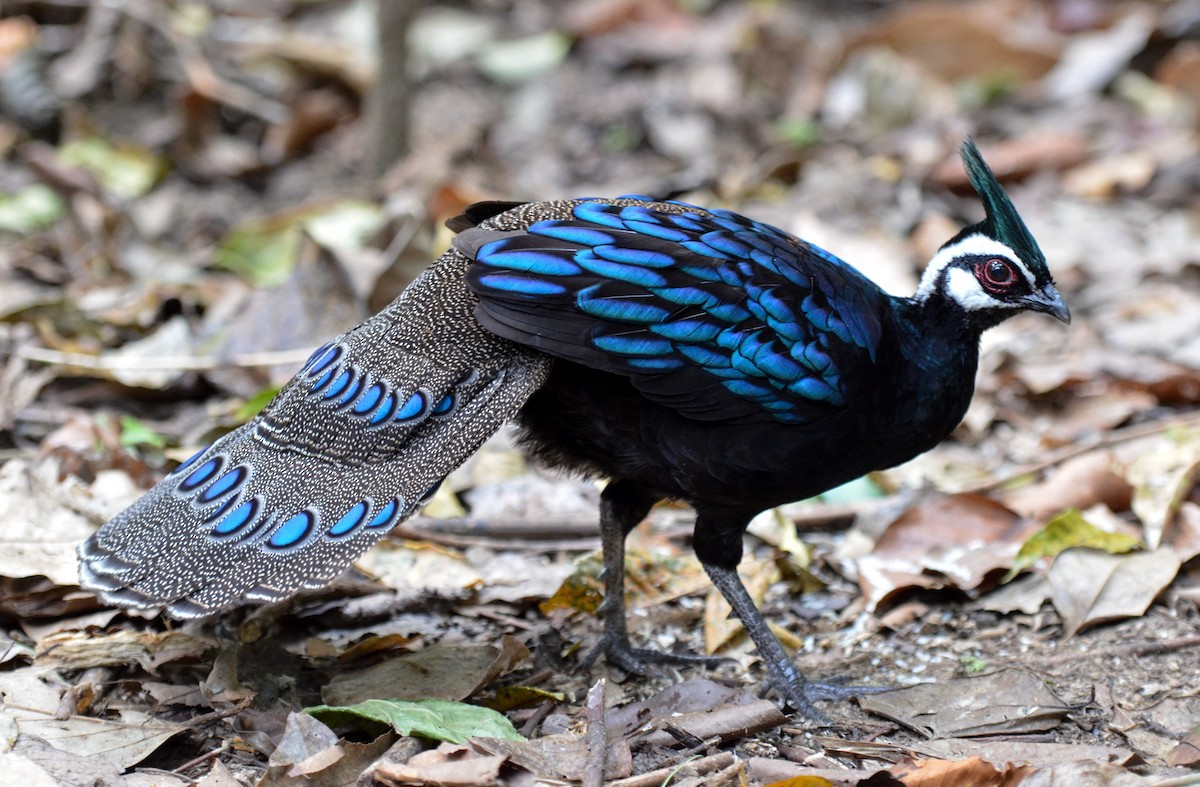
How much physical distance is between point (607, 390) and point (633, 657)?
2.94ft

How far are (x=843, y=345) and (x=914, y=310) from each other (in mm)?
396

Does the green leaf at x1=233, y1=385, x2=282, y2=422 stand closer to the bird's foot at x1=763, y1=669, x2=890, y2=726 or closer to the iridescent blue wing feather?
the iridescent blue wing feather

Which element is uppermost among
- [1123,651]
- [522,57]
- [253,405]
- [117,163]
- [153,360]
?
[522,57]

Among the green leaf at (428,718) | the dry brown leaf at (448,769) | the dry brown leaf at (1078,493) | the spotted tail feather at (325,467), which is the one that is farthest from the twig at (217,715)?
the dry brown leaf at (1078,493)

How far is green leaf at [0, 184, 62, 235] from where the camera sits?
270 inches

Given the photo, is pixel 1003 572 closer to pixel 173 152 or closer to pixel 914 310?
pixel 914 310

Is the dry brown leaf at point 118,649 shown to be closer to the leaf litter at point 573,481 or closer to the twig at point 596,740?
the leaf litter at point 573,481

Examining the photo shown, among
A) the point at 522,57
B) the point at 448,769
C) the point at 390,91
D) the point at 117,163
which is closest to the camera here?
the point at 448,769

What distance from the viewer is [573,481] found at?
5.04 m

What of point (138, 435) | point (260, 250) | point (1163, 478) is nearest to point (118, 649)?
point (138, 435)

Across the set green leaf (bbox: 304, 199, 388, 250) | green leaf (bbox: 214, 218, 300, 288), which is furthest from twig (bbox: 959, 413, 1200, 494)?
green leaf (bbox: 214, 218, 300, 288)

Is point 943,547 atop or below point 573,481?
below

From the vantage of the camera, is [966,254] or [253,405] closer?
[966,254]

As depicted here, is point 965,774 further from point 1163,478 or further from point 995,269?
point 1163,478
